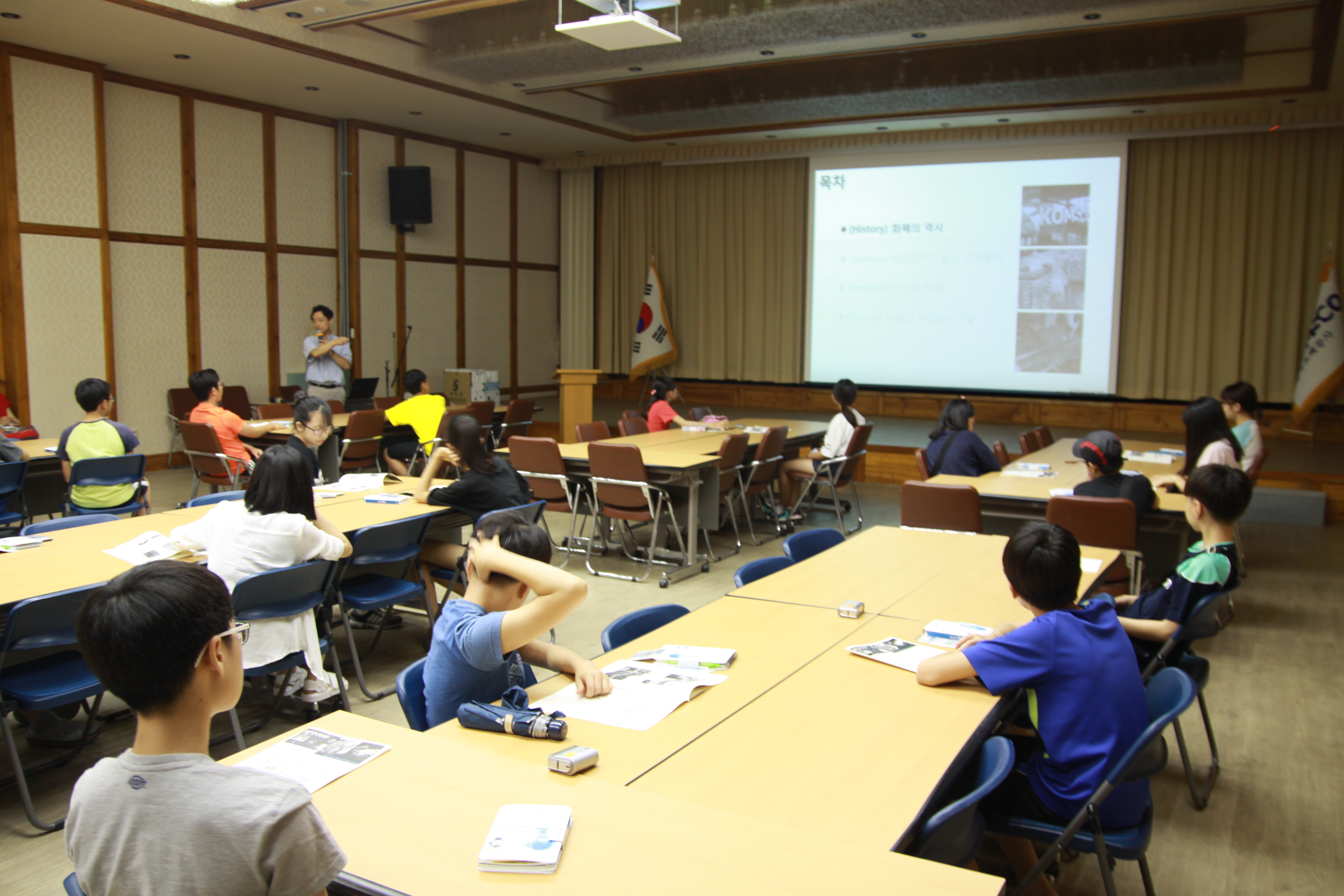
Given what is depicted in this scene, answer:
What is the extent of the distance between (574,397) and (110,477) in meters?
4.19

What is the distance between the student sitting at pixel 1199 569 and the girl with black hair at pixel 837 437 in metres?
3.99

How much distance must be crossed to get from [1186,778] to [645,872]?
8.61 ft

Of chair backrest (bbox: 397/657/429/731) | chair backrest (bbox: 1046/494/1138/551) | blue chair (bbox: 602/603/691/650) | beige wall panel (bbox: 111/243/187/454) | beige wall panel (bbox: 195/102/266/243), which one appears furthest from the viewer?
beige wall panel (bbox: 195/102/266/243)

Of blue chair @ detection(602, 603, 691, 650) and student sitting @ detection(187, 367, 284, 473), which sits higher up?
student sitting @ detection(187, 367, 284, 473)

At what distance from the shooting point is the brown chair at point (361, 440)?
7465 mm

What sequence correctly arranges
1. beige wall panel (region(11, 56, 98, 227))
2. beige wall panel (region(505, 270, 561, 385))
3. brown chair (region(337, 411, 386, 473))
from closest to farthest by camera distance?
brown chair (region(337, 411, 386, 473)) < beige wall panel (region(11, 56, 98, 227)) < beige wall panel (region(505, 270, 561, 385))

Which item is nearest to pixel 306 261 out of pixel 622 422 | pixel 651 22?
pixel 622 422

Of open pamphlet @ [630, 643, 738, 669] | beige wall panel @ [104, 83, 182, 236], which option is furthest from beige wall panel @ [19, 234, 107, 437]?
open pamphlet @ [630, 643, 738, 669]

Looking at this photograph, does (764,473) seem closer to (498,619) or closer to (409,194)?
(498,619)

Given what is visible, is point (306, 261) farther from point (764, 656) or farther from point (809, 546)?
point (764, 656)

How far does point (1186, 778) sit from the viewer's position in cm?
323

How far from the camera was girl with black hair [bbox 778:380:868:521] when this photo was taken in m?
7.20

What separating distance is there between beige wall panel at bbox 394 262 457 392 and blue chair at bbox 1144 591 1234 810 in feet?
31.7

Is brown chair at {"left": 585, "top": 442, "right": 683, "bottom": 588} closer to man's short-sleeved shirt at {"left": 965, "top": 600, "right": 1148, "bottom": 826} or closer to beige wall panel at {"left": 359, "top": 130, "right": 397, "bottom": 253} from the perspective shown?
man's short-sleeved shirt at {"left": 965, "top": 600, "right": 1148, "bottom": 826}
